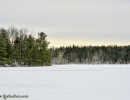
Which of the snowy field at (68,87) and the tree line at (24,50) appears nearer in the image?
the snowy field at (68,87)

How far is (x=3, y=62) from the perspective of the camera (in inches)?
2430

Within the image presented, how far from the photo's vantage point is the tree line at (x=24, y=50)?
6272 centimetres

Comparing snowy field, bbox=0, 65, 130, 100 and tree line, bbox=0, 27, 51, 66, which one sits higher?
tree line, bbox=0, 27, 51, 66

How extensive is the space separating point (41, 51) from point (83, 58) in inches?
2850

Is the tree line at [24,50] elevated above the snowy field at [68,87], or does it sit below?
above

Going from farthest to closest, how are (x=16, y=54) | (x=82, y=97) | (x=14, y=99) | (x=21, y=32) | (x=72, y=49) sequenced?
(x=72, y=49) → (x=21, y=32) → (x=16, y=54) → (x=82, y=97) → (x=14, y=99)

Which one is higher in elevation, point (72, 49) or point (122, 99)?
point (72, 49)

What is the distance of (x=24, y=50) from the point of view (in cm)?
6688

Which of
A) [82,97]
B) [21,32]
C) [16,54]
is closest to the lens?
[82,97]

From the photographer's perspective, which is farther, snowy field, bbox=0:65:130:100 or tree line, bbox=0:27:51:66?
tree line, bbox=0:27:51:66

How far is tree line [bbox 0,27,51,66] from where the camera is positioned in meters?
62.7

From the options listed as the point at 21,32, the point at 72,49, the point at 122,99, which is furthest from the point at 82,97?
the point at 72,49

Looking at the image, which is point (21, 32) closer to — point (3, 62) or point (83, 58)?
point (3, 62)

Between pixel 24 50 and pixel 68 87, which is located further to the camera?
pixel 24 50
